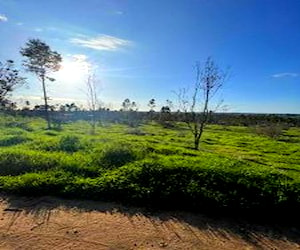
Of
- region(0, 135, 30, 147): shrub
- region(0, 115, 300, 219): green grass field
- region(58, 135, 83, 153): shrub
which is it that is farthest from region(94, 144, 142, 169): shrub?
region(0, 135, 30, 147): shrub

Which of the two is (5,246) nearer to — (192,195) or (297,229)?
(192,195)


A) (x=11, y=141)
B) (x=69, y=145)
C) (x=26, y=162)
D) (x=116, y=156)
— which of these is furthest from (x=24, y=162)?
(x=11, y=141)

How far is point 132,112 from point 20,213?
204ft

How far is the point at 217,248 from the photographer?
198 inches

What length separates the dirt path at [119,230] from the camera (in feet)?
16.5

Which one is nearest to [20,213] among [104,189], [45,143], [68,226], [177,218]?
[68,226]

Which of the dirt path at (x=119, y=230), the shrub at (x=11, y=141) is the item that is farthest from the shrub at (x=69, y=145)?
the dirt path at (x=119, y=230)

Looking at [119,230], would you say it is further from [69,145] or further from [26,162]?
[69,145]

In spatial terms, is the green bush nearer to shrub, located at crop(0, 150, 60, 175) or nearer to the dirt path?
shrub, located at crop(0, 150, 60, 175)

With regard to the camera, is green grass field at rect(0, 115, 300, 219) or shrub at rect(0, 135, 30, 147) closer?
green grass field at rect(0, 115, 300, 219)

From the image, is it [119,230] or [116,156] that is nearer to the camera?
[119,230]

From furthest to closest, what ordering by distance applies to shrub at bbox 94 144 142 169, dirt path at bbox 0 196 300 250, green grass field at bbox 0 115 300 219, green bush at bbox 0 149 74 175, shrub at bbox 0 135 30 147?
shrub at bbox 0 135 30 147 → shrub at bbox 94 144 142 169 → green bush at bbox 0 149 74 175 → green grass field at bbox 0 115 300 219 → dirt path at bbox 0 196 300 250

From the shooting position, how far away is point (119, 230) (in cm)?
548

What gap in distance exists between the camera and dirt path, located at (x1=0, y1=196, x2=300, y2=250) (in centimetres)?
503
